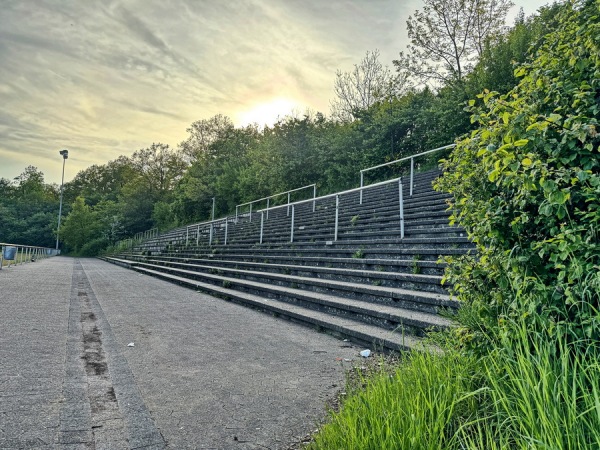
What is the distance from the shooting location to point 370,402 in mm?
1931

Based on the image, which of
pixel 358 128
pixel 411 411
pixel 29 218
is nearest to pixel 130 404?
pixel 411 411

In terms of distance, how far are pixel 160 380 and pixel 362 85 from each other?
28.0m

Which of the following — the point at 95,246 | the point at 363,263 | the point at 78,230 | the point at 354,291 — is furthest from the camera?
the point at 78,230

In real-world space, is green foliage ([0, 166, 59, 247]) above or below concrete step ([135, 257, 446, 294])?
above

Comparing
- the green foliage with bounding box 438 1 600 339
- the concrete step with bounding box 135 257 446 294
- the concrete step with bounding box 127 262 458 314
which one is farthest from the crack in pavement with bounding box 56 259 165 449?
the concrete step with bounding box 135 257 446 294

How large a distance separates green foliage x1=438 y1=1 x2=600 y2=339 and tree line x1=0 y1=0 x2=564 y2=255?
27cm

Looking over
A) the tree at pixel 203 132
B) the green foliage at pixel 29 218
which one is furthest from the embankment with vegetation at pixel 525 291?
the green foliage at pixel 29 218

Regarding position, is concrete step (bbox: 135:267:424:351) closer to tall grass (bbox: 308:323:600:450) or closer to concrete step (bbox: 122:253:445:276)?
tall grass (bbox: 308:323:600:450)

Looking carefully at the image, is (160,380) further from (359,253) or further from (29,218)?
(29,218)

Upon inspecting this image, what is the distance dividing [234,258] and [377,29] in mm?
8233

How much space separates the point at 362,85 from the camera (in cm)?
2805

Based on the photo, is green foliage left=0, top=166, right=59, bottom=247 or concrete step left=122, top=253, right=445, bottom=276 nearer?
concrete step left=122, top=253, right=445, bottom=276

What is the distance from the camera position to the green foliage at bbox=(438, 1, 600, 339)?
164 centimetres

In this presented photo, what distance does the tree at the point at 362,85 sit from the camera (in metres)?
27.3
